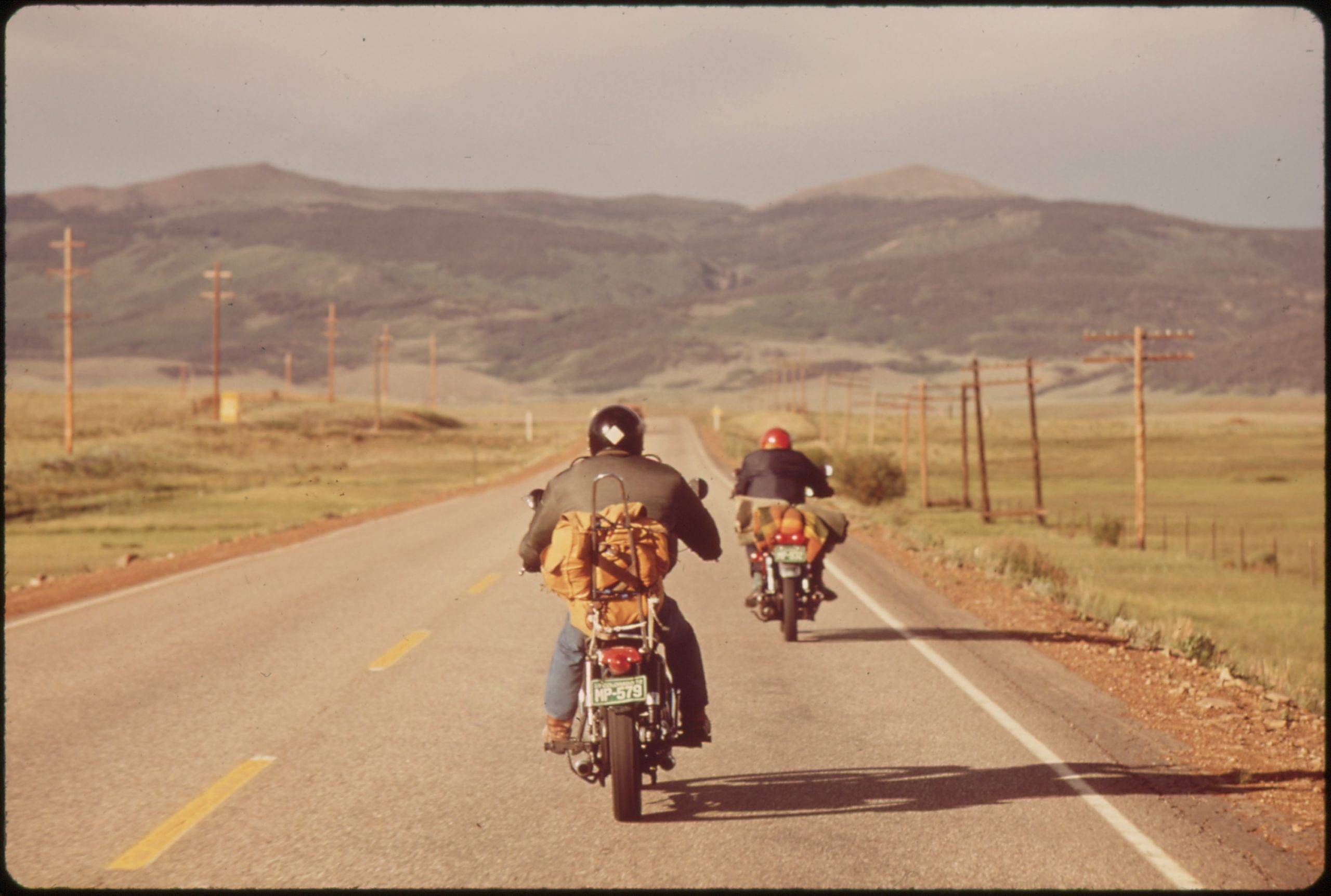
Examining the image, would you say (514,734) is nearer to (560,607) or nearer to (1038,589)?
(560,607)

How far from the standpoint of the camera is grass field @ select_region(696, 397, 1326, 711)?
755 inches

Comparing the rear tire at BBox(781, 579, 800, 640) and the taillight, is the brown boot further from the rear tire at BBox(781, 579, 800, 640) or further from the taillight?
the rear tire at BBox(781, 579, 800, 640)

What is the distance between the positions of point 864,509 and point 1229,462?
5502cm

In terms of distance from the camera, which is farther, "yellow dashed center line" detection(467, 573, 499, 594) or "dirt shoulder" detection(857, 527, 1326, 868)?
"yellow dashed center line" detection(467, 573, 499, 594)

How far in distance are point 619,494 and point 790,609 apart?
611cm

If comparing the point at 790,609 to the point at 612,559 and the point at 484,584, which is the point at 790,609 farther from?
the point at 612,559

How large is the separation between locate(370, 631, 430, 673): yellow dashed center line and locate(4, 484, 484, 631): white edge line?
14.7 ft

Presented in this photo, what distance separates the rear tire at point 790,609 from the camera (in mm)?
12844

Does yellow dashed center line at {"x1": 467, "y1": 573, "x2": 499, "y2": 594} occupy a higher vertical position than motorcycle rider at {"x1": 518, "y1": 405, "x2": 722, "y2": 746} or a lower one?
lower

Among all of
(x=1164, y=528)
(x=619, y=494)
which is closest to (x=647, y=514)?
(x=619, y=494)

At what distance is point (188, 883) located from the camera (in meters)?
6.05

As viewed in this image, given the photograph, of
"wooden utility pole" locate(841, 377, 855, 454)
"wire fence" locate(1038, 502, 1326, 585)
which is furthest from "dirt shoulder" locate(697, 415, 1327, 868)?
"wooden utility pole" locate(841, 377, 855, 454)

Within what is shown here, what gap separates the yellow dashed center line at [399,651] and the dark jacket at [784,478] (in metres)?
3.28

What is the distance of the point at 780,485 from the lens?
13242 mm
